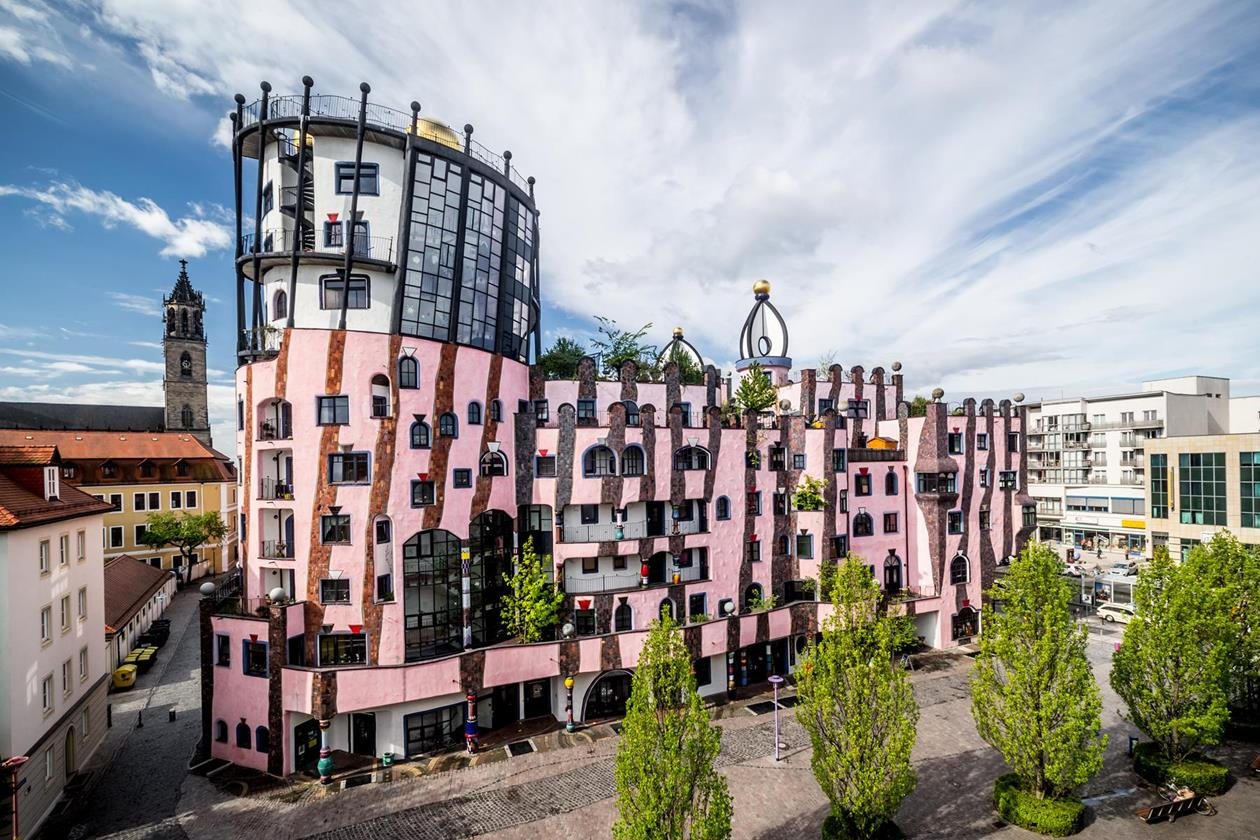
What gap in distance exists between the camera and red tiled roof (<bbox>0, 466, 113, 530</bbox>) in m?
22.9

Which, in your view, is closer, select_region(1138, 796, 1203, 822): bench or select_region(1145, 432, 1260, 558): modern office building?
select_region(1138, 796, 1203, 822): bench

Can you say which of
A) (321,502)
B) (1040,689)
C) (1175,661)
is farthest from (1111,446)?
(321,502)

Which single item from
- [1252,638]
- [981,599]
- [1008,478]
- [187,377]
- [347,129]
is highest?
[347,129]

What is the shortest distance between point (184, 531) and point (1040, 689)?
68306mm

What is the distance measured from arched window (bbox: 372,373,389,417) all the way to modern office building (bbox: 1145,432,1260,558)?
62092 millimetres

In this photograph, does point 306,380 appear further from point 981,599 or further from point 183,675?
point 981,599

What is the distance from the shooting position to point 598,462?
3506cm

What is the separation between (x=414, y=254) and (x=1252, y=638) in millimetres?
44878

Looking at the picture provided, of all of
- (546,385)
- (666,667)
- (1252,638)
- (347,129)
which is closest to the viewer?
(666,667)

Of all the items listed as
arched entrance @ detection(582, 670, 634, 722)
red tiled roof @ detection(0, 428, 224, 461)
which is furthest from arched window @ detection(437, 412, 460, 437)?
red tiled roof @ detection(0, 428, 224, 461)

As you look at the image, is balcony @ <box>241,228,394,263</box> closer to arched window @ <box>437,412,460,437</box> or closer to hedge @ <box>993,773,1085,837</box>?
arched window @ <box>437,412,460,437</box>

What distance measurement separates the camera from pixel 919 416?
4472 centimetres

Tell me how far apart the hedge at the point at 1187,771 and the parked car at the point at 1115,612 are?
2707cm

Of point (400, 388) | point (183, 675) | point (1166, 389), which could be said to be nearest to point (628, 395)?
point (400, 388)
